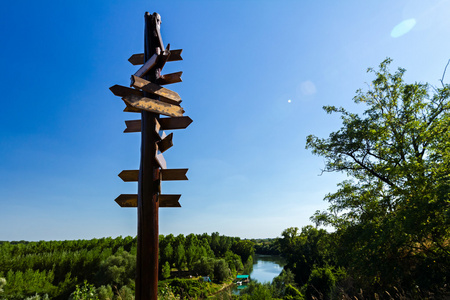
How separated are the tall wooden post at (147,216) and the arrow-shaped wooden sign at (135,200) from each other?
0.30 feet

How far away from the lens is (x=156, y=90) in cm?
320

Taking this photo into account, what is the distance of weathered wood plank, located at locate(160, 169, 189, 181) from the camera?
3.10 m

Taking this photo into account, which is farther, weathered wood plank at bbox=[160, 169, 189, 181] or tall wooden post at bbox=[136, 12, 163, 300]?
weathered wood plank at bbox=[160, 169, 189, 181]

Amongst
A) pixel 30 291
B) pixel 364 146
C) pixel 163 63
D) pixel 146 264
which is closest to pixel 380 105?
pixel 364 146

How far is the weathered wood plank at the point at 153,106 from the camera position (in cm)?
285

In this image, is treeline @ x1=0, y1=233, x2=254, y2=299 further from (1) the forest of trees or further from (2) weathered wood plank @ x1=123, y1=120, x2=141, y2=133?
(2) weathered wood plank @ x1=123, y1=120, x2=141, y2=133

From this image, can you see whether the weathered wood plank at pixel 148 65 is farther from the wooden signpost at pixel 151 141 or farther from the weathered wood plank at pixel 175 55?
the weathered wood plank at pixel 175 55

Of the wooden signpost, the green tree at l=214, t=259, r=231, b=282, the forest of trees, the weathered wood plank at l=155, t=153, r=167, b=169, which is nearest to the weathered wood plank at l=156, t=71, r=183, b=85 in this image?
the wooden signpost

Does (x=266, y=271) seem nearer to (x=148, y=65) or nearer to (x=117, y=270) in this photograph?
(x=117, y=270)

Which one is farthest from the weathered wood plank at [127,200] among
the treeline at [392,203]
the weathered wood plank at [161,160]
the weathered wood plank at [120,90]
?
the treeline at [392,203]

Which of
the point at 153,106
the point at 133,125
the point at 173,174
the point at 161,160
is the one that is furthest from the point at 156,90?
the point at 173,174

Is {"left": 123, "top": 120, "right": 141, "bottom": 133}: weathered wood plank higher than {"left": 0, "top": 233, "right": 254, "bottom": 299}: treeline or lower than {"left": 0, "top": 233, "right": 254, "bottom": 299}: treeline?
higher

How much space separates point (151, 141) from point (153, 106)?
0.45 meters

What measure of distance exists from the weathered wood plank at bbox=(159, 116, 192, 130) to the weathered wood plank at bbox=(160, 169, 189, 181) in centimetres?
60
